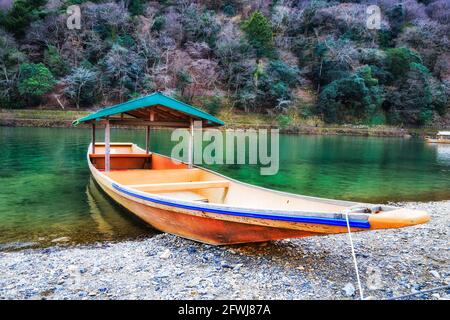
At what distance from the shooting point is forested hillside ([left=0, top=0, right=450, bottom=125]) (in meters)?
45.2

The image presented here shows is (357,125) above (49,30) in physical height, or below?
below

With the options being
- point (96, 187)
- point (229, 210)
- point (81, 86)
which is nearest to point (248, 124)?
point (81, 86)

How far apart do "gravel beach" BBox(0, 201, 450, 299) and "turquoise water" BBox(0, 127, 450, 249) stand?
1.23m

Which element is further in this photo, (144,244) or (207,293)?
(144,244)

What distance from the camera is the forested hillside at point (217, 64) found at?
45.2 m

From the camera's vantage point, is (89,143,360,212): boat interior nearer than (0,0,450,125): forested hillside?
Yes

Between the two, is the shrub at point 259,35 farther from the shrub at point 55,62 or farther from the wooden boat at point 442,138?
the shrub at point 55,62

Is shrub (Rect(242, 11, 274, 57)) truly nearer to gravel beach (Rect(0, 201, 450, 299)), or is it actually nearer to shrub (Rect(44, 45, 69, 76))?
shrub (Rect(44, 45, 69, 76))

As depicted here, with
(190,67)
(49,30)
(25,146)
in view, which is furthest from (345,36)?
(25,146)

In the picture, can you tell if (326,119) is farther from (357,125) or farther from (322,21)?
(322,21)

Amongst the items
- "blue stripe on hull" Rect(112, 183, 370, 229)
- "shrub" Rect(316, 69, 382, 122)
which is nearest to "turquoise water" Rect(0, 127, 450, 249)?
"blue stripe on hull" Rect(112, 183, 370, 229)

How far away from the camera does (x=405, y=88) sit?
173ft

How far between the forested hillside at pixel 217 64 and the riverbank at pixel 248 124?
69.0 inches

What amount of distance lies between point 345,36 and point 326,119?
60.4 feet
